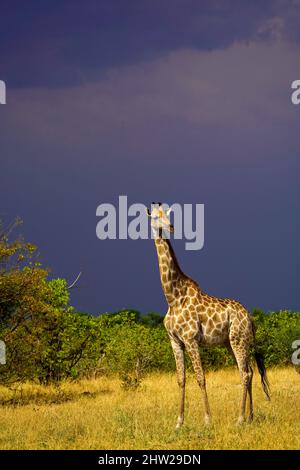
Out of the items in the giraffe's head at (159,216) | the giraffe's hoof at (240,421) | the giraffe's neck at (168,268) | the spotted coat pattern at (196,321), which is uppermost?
the giraffe's head at (159,216)

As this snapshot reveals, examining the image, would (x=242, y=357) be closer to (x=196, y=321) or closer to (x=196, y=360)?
(x=196, y=360)

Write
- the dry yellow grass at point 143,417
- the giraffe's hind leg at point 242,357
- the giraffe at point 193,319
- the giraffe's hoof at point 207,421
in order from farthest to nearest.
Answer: the giraffe's hind leg at point 242,357 → the giraffe at point 193,319 → the giraffe's hoof at point 207,421 → the dry yellow grass at point 143,417

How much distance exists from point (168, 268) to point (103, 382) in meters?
9.72

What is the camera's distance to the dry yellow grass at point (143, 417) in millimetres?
10602

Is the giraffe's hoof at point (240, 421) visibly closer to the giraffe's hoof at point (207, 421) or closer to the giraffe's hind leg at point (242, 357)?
the giraffe's hind leg at point (242, 357)

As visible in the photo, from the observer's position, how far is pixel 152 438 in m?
10.9

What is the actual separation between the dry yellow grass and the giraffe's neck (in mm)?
2302

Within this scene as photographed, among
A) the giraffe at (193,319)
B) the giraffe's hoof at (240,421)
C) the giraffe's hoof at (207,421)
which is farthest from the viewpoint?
the giraffe at (193,319)

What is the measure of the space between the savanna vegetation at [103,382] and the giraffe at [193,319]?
966 mm

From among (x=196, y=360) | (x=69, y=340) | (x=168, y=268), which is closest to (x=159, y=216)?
(x=168, y=268)

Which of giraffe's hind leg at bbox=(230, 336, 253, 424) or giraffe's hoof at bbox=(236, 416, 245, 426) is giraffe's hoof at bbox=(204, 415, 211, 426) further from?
giraffe's hind leg at bbox=(230, 336, 253, 424)

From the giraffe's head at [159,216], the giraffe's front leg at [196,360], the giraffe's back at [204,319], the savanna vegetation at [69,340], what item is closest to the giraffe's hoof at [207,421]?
the giraffe's front leg at [196,360]

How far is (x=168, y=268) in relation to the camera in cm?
1248
